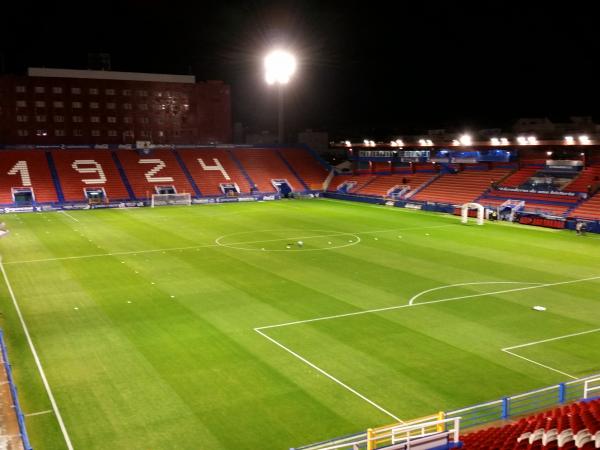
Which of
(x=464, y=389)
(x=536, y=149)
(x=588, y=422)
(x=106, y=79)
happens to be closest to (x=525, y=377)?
(x=464, y=389)

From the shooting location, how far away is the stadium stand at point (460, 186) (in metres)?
54.7

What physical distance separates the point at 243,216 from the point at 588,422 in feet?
133

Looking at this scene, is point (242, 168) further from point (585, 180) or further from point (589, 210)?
point (589, 210)

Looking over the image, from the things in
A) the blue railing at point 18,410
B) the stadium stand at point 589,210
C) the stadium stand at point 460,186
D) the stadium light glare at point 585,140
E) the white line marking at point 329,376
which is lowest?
the white line marking at point 329,376

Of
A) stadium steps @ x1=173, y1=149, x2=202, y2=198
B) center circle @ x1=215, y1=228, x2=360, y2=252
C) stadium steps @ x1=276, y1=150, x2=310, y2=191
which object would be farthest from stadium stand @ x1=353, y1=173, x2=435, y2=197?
center circle @ x1=215, y1=228, x2=360, y2=252

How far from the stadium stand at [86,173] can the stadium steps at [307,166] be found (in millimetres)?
21826

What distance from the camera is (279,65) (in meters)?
64.4

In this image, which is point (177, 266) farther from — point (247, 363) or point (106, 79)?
point (106, 79)

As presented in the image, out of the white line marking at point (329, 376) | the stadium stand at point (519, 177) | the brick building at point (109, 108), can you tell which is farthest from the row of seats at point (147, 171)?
the white line marking at point (329, 376)

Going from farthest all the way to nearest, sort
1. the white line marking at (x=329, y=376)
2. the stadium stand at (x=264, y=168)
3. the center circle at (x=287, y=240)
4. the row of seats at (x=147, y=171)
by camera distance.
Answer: the stadium stand at (x=264, y=168) < the row of seats at (x=147, y=171) < the center circle at (x=287, y=240) < the white line marking at (x=329, y=376)

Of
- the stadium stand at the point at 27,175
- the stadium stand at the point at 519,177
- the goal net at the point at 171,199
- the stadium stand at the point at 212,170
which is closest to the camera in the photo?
the stadium stand at the point at 519,177

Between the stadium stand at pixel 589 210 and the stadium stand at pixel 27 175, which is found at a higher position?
the stadium stand at pixel 27 175

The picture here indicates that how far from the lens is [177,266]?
30.0 meters

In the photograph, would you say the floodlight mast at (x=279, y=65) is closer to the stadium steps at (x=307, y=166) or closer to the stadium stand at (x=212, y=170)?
the stadium stand at (x=212, y=170)
